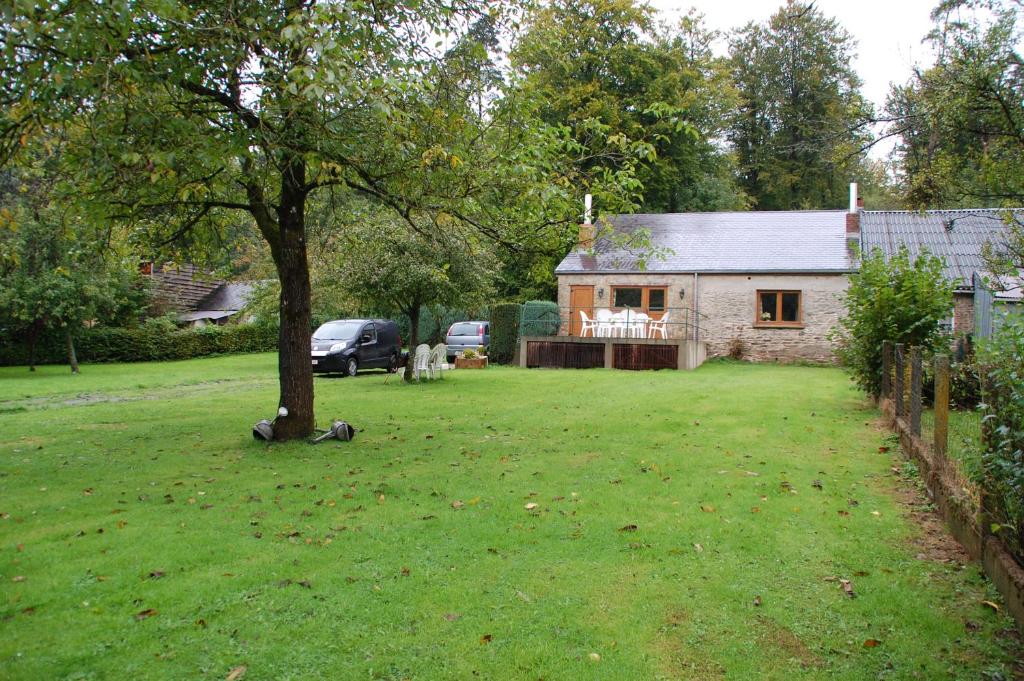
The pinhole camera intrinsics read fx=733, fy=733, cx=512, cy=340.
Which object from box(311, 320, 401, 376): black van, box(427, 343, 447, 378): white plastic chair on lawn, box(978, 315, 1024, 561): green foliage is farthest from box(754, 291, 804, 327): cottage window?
box(978, 315, 1024, 561): green foliage

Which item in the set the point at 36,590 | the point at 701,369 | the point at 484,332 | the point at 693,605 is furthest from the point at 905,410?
the point at 484,332

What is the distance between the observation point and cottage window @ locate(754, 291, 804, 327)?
2523 centimetres

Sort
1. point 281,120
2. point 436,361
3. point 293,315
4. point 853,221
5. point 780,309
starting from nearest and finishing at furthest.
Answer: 1. point 281,120
2. point 293,315
3. point 436,361
4. point 780,309
5. point 853,221

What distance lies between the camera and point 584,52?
3378 centimetres

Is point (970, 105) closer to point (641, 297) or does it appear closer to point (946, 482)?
point (946, 482)

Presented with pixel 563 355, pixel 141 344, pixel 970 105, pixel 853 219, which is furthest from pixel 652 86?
pixel 970 105

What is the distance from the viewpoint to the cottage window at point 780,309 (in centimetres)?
2523

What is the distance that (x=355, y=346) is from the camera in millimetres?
21766

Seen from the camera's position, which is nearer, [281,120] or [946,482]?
[946,482]

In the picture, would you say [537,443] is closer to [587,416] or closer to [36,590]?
[587,416]

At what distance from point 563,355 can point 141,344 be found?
1743cm

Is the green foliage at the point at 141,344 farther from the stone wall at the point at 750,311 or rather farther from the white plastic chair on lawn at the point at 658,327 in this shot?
the white plastic chair on lawn at the point at 658,327

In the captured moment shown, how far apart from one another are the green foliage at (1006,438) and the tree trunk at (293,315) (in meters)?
7.35

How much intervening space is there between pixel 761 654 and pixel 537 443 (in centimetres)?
576
